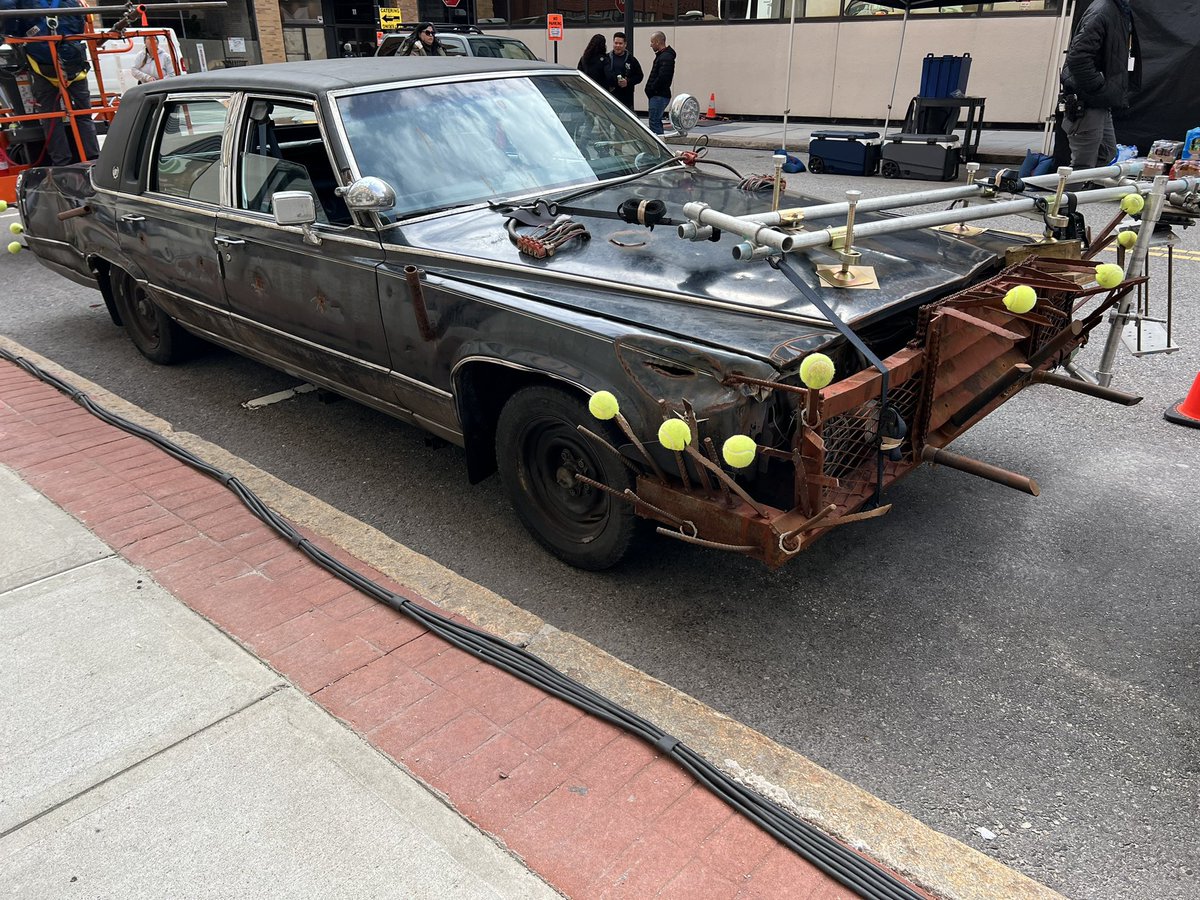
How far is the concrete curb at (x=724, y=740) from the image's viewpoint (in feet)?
7.84

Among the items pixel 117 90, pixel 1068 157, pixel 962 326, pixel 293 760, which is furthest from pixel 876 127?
pixel 293 760

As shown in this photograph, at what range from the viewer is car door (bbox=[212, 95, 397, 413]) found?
4.09m

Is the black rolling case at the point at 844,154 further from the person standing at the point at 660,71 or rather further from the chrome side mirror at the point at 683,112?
the chrome side mirror at the point at 683,112

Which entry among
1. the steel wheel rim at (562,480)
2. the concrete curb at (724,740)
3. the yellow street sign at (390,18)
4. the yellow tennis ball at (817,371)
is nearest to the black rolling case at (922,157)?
the yellow street sign at (390,18)

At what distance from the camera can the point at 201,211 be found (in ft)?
16.1

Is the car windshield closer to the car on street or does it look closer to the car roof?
the car roof

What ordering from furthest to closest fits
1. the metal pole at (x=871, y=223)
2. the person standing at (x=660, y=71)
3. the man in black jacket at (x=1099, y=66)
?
the person standing at (x=660, y=71)
the man in black jacket at (x=1099, y=66)
the metal pole at (x=871, y=223)

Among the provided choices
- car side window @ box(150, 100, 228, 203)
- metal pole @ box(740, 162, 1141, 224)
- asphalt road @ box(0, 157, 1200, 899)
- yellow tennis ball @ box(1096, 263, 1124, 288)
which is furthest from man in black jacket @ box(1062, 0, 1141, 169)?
car side window @ box(150, 100, 228, 203)

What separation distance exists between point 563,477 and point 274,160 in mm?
2373

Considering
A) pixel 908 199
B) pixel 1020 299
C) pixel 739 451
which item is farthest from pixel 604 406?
pixel 908 199

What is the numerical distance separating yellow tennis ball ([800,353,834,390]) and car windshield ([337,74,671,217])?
215 centimetres

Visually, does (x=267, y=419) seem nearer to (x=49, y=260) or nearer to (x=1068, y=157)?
(x=49, y=260)

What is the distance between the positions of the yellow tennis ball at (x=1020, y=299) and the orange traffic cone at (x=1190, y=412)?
2.64 m

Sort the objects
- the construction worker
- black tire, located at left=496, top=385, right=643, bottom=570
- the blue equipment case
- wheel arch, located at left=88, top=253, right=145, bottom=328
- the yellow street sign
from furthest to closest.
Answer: the yellow street sign → the blue equipment case → the construction worker → wheel arch, located at left=88, top=253, right=145, bottom=328 → black tire, located at left=496, top=385, right=643, bottom=570
